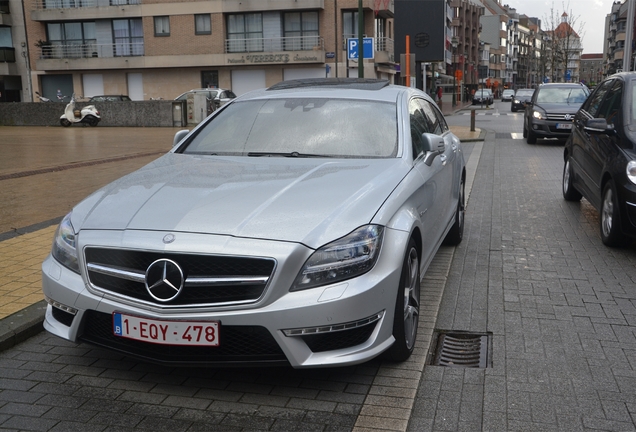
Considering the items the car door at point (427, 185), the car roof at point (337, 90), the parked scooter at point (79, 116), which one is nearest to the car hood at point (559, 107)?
the car roof at point (337, 90)

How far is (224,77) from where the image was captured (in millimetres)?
49594

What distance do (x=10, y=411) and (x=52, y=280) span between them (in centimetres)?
68

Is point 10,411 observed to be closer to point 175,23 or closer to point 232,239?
point 232,239

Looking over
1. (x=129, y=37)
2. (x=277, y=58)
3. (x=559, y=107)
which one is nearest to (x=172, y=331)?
(x=559, y=107)

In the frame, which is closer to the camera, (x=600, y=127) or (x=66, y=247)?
(x=66, y=247)

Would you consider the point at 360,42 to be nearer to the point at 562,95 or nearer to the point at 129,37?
the point at 562,95

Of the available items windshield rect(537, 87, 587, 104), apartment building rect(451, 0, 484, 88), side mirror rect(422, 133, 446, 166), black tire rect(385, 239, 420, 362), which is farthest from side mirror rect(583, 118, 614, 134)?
apartment building rect(451, 0, 484, 88)

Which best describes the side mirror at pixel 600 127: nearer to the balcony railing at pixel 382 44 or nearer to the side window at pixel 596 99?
the side window at pixel 596 99

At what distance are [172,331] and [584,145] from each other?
630cm

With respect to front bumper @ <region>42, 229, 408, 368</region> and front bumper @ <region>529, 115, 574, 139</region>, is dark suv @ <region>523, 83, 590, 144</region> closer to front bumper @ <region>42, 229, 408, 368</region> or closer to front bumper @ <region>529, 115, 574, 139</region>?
front bumper @ <region>529, 115, 574, 139</region>

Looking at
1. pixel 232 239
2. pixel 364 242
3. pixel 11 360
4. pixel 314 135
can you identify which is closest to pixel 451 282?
pixel 314 135

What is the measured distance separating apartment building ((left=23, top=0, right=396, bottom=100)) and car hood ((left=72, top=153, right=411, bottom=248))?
139 ft

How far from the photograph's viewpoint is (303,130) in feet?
16.7

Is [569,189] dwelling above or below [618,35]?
below
